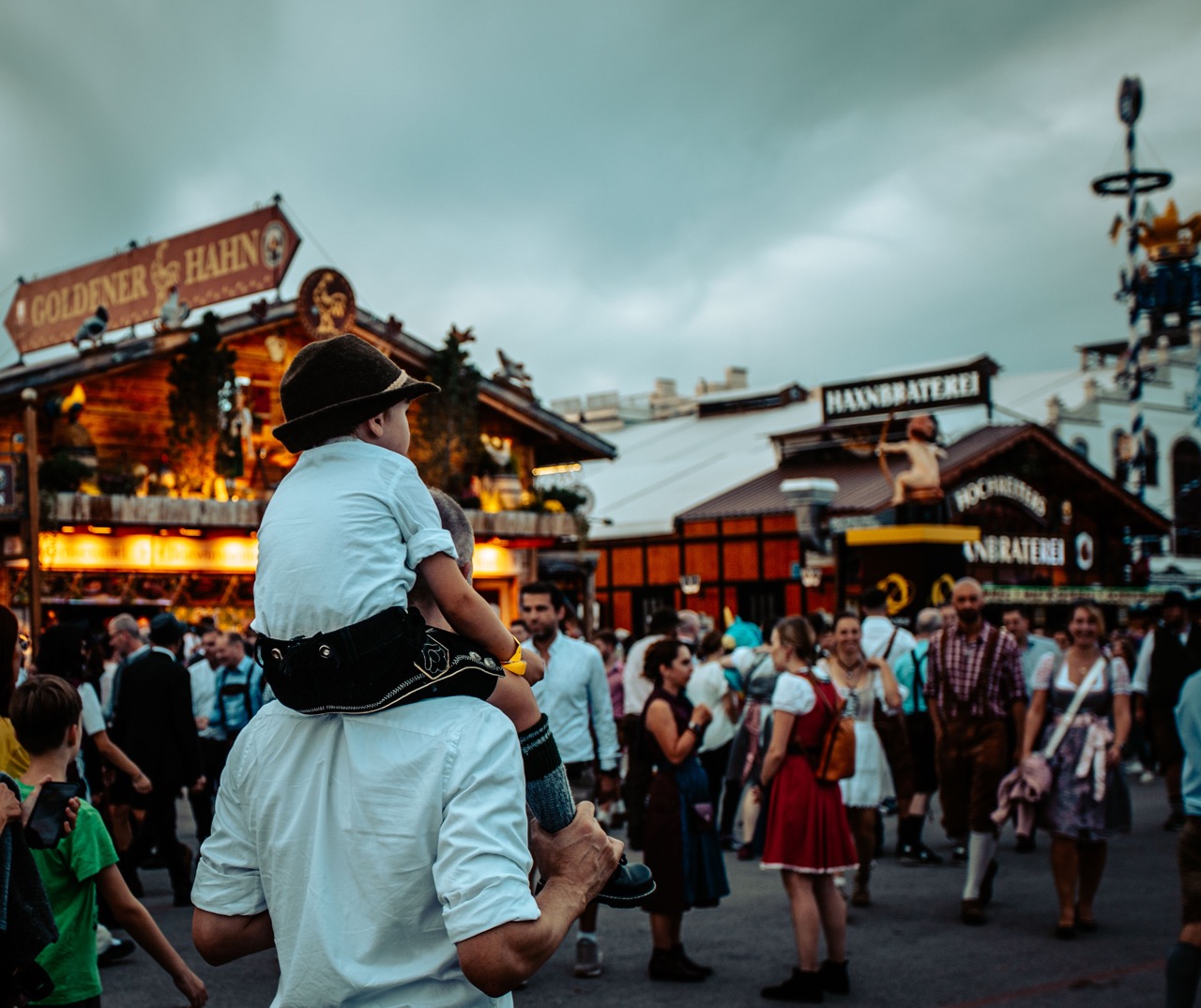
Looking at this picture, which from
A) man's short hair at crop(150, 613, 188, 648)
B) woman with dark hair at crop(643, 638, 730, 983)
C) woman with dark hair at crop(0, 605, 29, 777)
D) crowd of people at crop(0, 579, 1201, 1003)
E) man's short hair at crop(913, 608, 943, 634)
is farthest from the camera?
man's short hair at crop(913, 608, 943, 634)

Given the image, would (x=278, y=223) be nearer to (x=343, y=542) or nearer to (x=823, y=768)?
(x=823, y=768)

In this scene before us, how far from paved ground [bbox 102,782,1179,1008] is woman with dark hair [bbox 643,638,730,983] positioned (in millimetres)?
239

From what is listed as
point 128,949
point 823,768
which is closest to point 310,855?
point 823,768

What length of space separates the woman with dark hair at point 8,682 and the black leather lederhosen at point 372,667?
1947mm

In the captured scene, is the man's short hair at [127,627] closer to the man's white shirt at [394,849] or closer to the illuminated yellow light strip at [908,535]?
the man's white shirt at [394,849]

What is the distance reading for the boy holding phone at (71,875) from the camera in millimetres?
4117

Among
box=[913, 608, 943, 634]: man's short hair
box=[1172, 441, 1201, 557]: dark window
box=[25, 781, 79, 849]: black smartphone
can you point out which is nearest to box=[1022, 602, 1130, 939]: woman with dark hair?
box=[913, 608, 943, 634]: man's short hair

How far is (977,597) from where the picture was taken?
905 centimetres

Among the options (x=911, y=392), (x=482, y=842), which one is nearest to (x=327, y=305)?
(x=911, y=392)

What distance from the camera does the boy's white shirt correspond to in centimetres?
218

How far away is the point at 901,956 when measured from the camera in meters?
7.82

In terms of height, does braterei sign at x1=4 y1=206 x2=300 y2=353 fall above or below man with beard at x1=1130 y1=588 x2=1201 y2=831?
above

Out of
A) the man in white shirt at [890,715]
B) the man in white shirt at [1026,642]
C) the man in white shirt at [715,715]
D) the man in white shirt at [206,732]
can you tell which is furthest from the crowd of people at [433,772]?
the man in white shirt at [1026,642]

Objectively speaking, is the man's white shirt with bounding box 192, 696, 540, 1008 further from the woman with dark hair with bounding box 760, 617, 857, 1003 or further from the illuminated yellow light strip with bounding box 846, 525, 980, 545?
the illuminated yellow light strip with bounding box 846, 525, 980, 545
